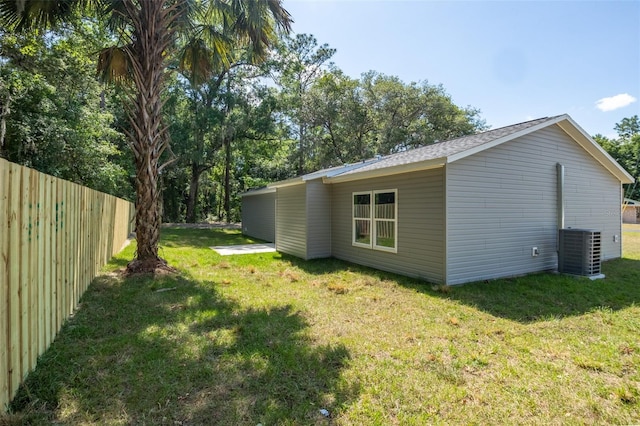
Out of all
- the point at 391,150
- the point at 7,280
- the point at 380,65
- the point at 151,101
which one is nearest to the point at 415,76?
the point at 380,65

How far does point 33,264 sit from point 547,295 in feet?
22.6

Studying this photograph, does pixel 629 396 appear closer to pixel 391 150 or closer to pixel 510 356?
pixel 510 356

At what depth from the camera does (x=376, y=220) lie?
309 inches

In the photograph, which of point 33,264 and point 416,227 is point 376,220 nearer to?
point 416,227

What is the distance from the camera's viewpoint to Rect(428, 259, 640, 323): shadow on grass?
4730 mm

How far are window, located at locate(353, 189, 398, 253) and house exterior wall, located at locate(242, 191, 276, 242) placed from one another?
18.5ft

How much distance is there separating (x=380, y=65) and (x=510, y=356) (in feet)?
70.2

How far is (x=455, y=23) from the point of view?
905 centimetres

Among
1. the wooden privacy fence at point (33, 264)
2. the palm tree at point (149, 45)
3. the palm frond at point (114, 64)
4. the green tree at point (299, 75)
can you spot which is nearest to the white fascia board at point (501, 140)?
the palm tree at point (149, 45)

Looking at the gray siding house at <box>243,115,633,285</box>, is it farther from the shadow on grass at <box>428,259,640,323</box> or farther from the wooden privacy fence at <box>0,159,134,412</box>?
the wooden privacy fence at <box>0,159,134,412</box>

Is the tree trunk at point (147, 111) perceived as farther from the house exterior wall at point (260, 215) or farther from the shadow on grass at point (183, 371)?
the house exterior wall at point (260, 215)

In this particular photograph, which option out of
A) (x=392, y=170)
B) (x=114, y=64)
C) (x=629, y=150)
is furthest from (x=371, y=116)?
(x=629, y=150)

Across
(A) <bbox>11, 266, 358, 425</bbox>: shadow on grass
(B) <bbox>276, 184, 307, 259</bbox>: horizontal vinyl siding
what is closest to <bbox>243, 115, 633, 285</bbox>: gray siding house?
(B) <bbox>276, 184, 307, 259</bbox>: horizontal vinyl siding

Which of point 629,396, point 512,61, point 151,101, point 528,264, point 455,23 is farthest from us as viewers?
point 512,61
